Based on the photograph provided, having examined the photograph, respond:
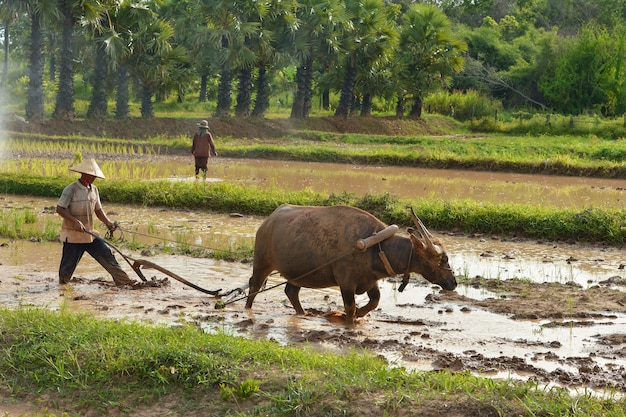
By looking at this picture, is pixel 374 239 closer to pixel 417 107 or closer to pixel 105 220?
pixel 105 220

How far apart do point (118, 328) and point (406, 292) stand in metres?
3.79

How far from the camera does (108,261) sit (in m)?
8.65

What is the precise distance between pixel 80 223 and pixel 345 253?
293 centimetres

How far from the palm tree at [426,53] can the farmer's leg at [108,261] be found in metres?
29.2

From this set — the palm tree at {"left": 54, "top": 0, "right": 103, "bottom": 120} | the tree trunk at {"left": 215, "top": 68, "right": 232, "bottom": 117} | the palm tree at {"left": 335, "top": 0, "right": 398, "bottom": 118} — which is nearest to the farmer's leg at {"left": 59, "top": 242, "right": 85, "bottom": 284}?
the palm tree at {"left": 54, "top": 0, "right": 103, "bottom": 120}

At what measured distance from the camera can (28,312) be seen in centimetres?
621

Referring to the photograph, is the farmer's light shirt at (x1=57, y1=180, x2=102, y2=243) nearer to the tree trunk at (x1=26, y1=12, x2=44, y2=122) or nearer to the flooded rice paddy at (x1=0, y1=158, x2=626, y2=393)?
the flooded rice paddy at (x1=0, y1=158, x2=626, y2=393)

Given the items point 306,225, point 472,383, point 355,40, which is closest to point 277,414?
point 472,383

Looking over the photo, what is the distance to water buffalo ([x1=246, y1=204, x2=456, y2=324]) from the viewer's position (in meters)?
7.15

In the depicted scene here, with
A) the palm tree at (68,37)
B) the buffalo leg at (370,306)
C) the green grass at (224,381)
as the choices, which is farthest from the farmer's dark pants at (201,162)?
the palm tree at (68,37)

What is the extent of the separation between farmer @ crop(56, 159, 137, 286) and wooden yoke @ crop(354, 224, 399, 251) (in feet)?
9.54

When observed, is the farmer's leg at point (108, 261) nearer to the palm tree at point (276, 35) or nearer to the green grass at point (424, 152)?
the green grass at point (424, 152)

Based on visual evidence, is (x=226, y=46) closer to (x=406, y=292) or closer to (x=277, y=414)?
(x=406, y=292)

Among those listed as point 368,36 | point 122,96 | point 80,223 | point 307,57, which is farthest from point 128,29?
point 80,223
